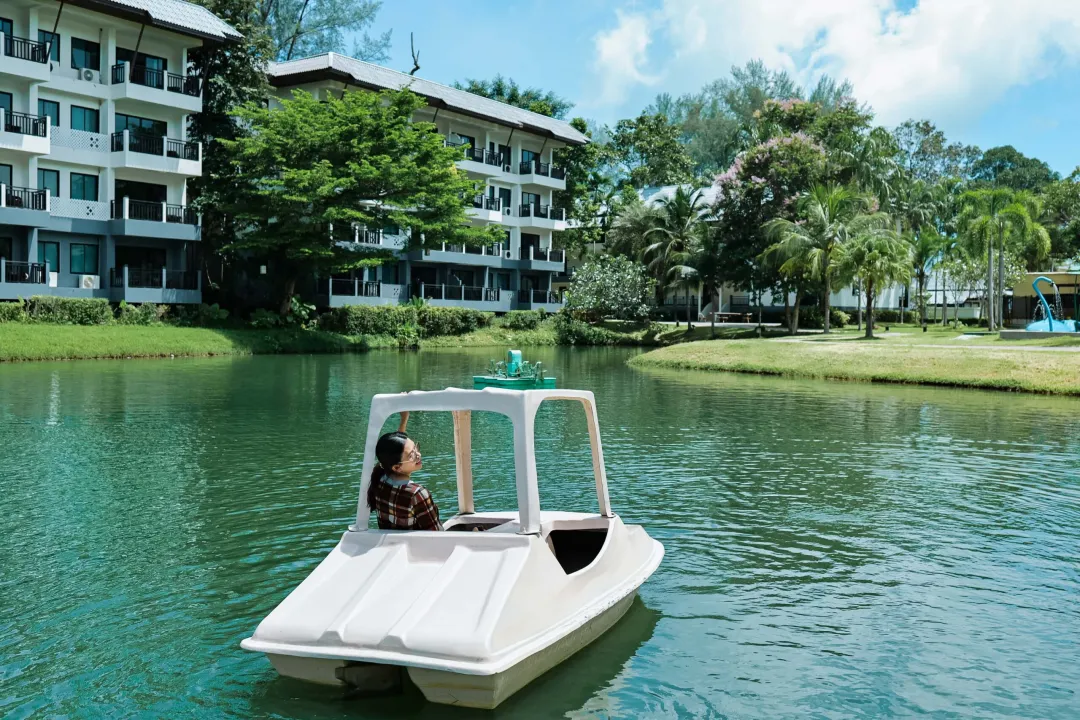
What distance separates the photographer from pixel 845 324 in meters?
67.4

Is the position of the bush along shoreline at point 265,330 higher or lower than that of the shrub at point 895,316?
lower

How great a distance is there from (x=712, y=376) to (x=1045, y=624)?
29.0 m

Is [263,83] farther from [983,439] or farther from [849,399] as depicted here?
[983,439]

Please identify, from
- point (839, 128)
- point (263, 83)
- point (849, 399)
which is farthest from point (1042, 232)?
point (263, 83)

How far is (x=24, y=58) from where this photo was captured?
42312 mm

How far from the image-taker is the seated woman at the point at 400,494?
24.0 ft

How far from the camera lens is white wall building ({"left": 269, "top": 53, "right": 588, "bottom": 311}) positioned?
5531 cm

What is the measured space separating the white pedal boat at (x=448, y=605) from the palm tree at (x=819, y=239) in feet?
155

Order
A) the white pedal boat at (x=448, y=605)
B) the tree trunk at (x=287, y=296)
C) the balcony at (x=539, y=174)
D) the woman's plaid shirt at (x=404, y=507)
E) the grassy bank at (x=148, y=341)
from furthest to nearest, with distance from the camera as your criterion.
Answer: the balcony at (x=539, y=174) < the tree trunk at (x=287, y=296) < the grassy bank at (x=148, y=341) < the woman's plaid shirt at (x=404, y=507) < the white pedal boat at (x=448, y=605)

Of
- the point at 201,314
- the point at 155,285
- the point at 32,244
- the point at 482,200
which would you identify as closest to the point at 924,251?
the point at 482,200

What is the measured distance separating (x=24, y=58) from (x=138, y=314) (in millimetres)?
11781

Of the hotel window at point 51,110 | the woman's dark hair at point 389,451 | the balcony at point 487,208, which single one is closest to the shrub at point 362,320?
the balcony at point 487,208

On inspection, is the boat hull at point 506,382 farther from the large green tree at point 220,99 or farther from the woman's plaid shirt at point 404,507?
the large green tree at point 220,99

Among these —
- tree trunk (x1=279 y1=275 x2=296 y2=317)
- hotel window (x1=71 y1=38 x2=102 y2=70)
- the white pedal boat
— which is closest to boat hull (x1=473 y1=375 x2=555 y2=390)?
→ the white pedal boat
